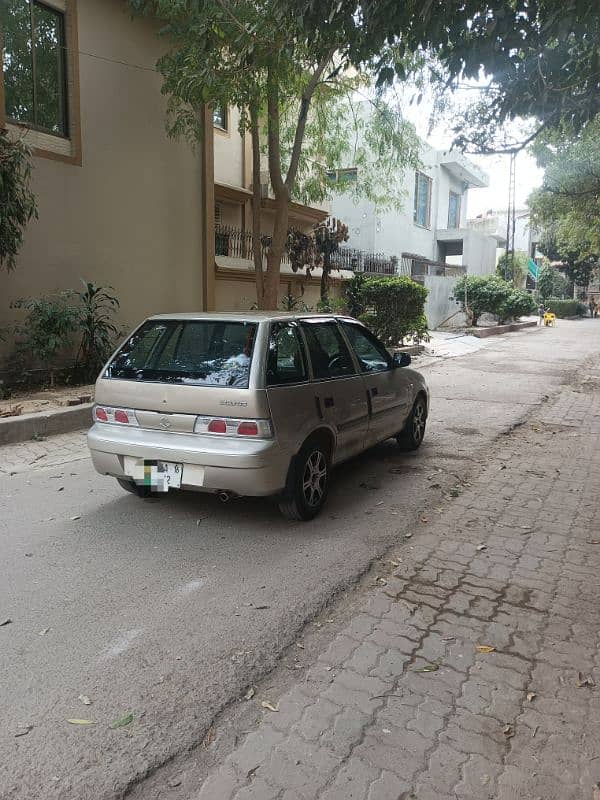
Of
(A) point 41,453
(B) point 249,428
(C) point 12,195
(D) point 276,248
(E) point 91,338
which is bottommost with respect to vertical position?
(A) point 41,453

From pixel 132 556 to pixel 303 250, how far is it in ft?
45.8

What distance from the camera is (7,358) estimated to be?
31.9ft

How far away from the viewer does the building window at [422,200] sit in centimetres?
3062

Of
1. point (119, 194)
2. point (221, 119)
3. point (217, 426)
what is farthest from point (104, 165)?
point (217, 426)

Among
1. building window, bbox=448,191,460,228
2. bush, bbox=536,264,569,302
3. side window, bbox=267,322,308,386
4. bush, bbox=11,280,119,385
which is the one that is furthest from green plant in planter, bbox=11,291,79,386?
bush, bbox=536,264,569,302

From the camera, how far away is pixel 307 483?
502cm

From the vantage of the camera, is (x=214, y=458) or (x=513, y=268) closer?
(x=214, y=458)

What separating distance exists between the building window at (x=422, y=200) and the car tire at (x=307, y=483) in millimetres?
27296

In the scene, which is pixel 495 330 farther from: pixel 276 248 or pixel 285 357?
pixel 285 357

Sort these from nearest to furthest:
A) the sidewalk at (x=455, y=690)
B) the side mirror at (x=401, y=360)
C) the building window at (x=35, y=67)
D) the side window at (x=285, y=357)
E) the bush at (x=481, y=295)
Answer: the sidewalk at (x=455, y=690) → the side window at (x=285, y=357) → the side mirror at (x=401, y=360) → the building window at (x=35, y=67) → the bush at (x=481, y=295)

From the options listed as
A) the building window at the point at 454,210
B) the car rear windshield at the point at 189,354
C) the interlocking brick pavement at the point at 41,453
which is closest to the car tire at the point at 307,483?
the car rear windshield at the point at 189,354

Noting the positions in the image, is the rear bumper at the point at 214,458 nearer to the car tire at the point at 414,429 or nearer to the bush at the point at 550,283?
the car tire at the point at 414,429

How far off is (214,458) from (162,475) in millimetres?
487

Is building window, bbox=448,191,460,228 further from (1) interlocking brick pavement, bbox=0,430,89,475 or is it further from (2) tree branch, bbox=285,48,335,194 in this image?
(1) interlocking brick pavement, bbox=0,430,89,475
